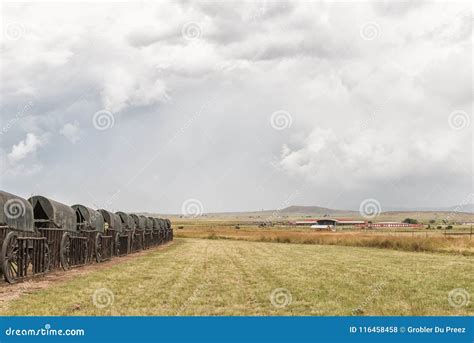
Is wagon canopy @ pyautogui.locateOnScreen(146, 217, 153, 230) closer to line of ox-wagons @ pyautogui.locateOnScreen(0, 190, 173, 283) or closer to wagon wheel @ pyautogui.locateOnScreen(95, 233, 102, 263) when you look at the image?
line of ox-wagons @ pyautogui.locateOnScreen(0, 190, 173, 283)

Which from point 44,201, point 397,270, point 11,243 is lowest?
point 397,270

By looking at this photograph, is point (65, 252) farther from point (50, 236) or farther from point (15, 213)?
point (15, 213)

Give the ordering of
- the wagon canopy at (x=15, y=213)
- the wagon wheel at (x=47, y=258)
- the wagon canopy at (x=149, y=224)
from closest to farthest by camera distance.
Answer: the wagon canopy at (x=15, y=213) → the wagon wheel at (x=47, y=258) → the wagon canopy at (x=149, y=224)

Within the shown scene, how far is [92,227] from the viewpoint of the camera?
29031mm

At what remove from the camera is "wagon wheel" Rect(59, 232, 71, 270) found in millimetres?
23703

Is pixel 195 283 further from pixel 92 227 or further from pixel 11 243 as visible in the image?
pixel 92 227

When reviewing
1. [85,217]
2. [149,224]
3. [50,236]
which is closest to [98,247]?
[85,217]

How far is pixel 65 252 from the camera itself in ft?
80.3

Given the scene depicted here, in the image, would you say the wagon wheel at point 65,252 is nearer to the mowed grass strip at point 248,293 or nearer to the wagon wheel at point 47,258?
the wagon wheel at point 47,258

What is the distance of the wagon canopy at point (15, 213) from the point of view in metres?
18.4

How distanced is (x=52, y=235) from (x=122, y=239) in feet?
47.8

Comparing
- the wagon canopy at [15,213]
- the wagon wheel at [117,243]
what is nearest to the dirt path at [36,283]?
the wagon canopy at [15,213]

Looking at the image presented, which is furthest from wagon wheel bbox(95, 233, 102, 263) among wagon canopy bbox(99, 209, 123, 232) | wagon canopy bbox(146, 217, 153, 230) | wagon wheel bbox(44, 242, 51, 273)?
wagon canopy bbox(146, 217, 153, 230)
